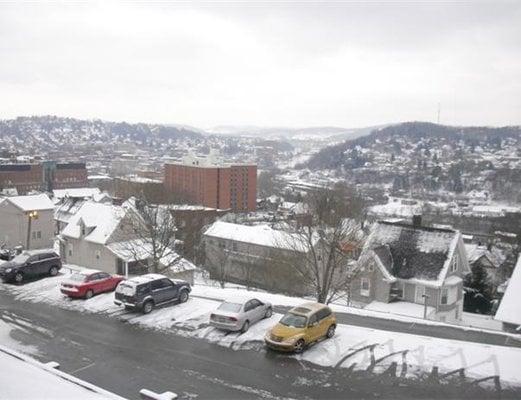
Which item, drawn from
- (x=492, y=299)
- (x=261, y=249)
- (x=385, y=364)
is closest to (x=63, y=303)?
(x=385, y=364)

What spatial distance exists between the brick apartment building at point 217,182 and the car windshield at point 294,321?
116 meters

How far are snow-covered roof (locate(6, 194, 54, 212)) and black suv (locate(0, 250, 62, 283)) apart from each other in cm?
2752

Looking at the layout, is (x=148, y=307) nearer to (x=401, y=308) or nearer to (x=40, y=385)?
(x=40, y=385)

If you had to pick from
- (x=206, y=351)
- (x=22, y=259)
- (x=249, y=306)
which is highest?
(x=249, y=306)

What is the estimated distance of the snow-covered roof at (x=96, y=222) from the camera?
48594 mm

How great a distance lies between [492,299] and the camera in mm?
51031

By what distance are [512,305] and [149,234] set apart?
87.9 ft

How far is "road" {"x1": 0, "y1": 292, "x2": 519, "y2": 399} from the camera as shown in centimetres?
1691

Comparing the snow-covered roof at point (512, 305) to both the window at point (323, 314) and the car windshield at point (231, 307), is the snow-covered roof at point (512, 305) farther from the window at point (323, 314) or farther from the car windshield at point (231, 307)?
the car windshield at point (231, 307)

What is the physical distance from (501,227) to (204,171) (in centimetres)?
7193

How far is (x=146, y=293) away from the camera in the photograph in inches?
987

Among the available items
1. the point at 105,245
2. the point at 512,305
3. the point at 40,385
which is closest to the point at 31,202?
the point at 105,245

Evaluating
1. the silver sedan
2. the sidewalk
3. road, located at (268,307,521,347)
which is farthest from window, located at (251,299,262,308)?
road, located at (268,307,521,347)

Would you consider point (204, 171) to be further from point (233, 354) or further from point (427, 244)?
point (233, 354)
